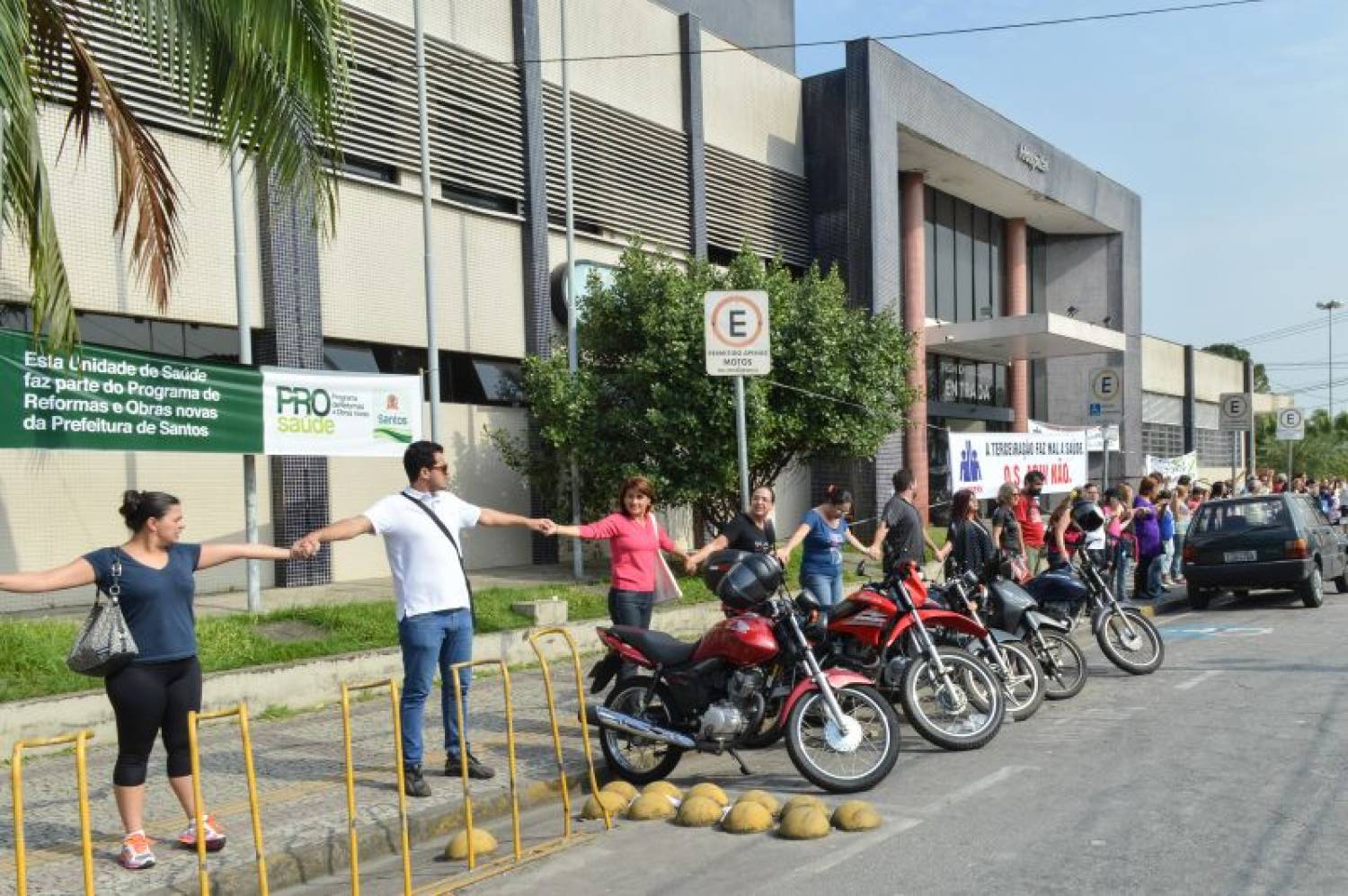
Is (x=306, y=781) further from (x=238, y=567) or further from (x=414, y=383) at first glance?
(x=238, y=567)

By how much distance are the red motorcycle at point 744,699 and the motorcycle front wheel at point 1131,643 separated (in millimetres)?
4152

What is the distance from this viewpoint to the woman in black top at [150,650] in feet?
17.5

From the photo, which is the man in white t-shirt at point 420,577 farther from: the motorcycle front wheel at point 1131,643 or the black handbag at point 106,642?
the motorcycle front wheel at point 1131,643

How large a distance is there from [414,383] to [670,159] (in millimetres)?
9749

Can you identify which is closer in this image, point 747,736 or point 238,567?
point 747,736

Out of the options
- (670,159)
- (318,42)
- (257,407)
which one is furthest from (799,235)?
(318,42)

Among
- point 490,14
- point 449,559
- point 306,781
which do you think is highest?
point 490,14

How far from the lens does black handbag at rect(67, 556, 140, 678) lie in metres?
5.15

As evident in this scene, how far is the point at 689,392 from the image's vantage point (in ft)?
50.8

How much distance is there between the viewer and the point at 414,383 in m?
12.3

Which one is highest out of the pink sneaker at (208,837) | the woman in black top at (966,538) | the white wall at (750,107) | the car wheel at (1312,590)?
the white wall at (750,107)

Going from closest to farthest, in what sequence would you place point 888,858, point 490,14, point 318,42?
1. point 888,858
2. point 318,42
3. point 490,14

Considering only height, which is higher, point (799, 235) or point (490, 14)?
point (490, 14)

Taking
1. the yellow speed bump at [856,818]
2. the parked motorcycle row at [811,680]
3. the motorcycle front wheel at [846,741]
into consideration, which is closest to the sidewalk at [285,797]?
the parked motorcycle row at [811,680]
